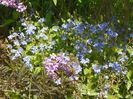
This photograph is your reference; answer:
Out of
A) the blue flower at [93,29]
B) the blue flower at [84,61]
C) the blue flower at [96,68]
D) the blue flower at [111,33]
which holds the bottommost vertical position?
the blue flower at [96,68]

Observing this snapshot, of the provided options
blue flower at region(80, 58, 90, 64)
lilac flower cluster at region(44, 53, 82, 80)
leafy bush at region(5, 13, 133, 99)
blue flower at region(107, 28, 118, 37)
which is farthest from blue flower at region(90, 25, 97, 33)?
lilac flower cluster at region(44, 53, 82, 80)

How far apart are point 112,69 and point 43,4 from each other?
1.16m

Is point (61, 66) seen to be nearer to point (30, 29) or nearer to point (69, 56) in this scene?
point (69, 56)

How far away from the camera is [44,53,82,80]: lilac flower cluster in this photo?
3.13 m

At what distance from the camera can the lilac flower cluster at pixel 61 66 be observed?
3.13 meters

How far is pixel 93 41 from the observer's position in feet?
11.5

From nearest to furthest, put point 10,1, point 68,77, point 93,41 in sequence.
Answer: point 68,77
point 93,41
point 10,1

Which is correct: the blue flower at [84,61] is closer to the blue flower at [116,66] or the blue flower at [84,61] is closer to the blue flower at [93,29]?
the blue flower at [116,66]

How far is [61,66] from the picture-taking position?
314cm

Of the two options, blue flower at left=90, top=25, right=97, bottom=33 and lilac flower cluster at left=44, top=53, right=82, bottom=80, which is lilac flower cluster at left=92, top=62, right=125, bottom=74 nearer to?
lilac flower cluster at left=44, top=53, right=82, bottom=80

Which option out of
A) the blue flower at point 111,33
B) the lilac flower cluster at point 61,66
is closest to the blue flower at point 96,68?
the lilac flower cluster at point 61,66

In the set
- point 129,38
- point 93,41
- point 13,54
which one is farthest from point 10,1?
point 129,38

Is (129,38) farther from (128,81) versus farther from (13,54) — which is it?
(13,54)

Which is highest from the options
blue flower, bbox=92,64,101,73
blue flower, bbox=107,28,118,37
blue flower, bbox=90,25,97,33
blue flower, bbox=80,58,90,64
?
blue flower, bbox=90,25,97,33
